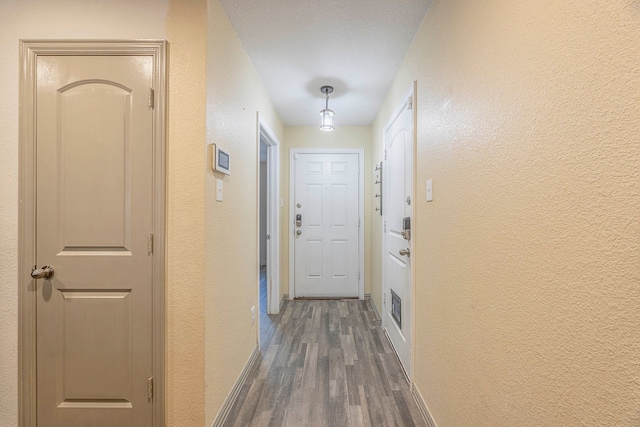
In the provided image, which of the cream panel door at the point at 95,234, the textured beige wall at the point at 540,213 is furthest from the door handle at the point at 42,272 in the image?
the textured beige wall at the point at 540,213

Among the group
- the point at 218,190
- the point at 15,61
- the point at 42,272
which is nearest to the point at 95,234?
the point at 42,272

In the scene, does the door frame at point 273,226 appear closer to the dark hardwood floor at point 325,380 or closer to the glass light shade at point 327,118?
the dark hardwood floor at point 325,380

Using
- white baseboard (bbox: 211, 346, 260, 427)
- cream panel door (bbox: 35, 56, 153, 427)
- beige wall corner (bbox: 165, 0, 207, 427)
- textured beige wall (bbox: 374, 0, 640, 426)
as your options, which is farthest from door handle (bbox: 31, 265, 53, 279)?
textured beige wall (bbox: 374, 0, 640, 426)

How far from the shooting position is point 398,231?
2367mm

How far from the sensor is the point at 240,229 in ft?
6.64

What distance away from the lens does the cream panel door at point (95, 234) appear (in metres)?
1.46

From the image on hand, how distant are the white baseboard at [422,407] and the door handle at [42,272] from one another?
2057 millimetres

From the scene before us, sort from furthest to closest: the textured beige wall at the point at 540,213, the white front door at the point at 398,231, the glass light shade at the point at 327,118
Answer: the glass light shade at the point at 327,118 < the white front door at the point at 398,231 < the textured beige wall at the point at 540,213

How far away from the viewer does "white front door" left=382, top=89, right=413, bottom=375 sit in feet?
6.79

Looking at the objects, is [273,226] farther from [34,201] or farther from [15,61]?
[15,61]

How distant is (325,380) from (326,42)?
2.26 m

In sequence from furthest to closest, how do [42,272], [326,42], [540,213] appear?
[326,42] < [42,272] < [540,213]

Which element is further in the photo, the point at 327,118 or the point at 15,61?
the point at 327,118

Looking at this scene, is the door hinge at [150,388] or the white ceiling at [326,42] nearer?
the door hinge at [150,388]
